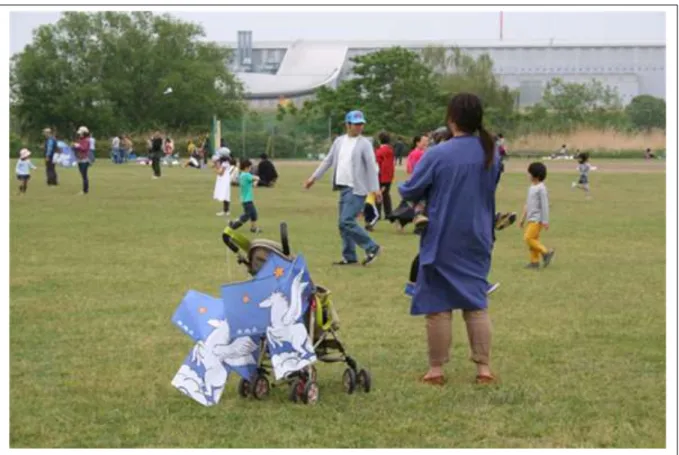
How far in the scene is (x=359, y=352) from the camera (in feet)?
28.6

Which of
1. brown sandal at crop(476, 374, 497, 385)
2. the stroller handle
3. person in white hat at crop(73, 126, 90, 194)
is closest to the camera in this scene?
the stroller handle

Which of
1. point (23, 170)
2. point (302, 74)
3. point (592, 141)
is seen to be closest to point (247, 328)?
point (23, 170)

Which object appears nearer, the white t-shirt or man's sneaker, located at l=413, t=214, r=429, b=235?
man's sneaker, located at l=413, t=214, r=429, b=235

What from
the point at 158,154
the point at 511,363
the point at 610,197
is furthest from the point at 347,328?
the point at 158,154

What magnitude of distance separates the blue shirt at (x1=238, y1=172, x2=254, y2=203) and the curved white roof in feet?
288

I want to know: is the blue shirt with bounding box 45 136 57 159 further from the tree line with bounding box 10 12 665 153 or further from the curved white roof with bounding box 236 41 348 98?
the curved white roof with bounding box 236 41 348 98

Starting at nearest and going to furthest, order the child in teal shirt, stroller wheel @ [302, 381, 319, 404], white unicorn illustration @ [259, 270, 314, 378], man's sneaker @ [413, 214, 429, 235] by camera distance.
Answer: white unicorn illustration @ [259, 270, 314, 378]
stroller wheel @ [302, 381, 319, 404]
man's sneaker @ [413, 214, 429, 235]
the child in teal shirt

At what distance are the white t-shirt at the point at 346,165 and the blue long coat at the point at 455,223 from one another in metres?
6.28

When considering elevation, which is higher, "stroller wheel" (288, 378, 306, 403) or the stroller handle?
the stroller handle

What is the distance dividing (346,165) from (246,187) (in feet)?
20.5

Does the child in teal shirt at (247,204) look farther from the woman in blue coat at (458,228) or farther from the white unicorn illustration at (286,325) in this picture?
the white unicorn illustration at (286,325)

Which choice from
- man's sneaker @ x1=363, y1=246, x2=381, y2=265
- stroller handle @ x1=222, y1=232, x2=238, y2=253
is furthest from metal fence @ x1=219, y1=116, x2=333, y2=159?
stroller handle @ x1=222, y1=232, x2=238, y2=253

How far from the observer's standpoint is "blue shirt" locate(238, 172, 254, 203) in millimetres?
19750

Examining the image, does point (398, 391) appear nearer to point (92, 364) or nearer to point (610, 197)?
point (92, 364)
